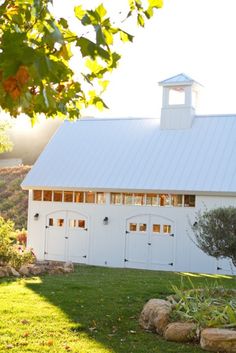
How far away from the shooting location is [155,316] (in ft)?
27.9

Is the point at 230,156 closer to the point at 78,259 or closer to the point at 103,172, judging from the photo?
the point at 103,172

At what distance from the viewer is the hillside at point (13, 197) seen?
92.4ft

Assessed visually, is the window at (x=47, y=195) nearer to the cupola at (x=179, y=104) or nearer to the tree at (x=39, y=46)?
the cupola at (x=179, y=104)

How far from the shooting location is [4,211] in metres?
28.9

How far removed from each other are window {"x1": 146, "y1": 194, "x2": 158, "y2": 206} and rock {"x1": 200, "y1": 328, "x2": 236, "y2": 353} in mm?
12078

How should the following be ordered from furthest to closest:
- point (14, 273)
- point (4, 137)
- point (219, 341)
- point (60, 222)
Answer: point (60, 222) < point (4, 137) < point (14, 273) < point (219, 341)

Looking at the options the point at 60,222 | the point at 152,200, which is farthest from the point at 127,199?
the point at 60,222

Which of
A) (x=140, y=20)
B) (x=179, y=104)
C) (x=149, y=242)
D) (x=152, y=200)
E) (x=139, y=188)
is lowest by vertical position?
(x=149, y=242)

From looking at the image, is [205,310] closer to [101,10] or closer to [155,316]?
[155,316]

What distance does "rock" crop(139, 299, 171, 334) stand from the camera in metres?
8.31

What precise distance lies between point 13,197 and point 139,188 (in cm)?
1268

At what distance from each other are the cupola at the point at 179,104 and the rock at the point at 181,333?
13.9 meters

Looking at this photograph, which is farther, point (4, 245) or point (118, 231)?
point (118, 231)

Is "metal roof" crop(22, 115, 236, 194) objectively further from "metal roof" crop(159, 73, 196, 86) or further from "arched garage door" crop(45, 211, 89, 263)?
"metal roof" crop(159, 73, 196, 86)
